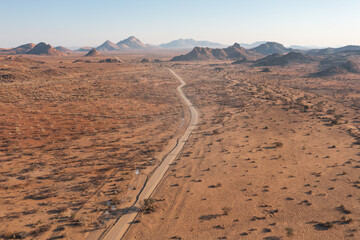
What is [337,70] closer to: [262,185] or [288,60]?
[288,60]

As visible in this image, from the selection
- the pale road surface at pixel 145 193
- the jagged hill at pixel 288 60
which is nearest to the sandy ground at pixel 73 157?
the pale road surface at pixel 145 193

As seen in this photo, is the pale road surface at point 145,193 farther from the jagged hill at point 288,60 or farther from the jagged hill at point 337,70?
the jagged hill at point 288,60

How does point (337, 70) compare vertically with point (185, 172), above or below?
above

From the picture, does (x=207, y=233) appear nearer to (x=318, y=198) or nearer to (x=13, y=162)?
(x=318, y=198)

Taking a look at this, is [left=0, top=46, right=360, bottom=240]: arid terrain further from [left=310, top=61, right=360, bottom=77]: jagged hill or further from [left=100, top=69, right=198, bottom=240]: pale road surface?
[left=310, top=61, right=360, bottom=77]: jagged hill

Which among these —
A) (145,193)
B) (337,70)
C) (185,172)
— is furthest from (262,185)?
(337,70)

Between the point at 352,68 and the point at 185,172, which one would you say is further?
the point at 352,68

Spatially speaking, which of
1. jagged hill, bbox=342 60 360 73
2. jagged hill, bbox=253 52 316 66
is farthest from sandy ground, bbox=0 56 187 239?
jagged hill, bbox=253 52 316 66

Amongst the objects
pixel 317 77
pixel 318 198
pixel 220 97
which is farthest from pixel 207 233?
pixel 317 77
